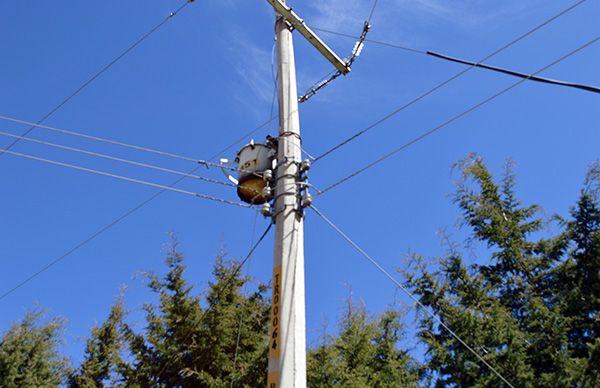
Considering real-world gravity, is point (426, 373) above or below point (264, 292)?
below

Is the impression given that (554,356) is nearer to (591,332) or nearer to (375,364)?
(591,332)

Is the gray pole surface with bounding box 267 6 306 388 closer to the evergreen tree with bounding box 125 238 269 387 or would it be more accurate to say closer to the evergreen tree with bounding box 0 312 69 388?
the evergreen tree with bounding box 125 238 269 387

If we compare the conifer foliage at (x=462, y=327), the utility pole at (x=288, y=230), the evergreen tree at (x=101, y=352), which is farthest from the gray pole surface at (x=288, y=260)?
the evergreen tree at (x=101, y=352)

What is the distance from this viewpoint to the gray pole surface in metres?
3.83

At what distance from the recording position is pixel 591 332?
11336 mm

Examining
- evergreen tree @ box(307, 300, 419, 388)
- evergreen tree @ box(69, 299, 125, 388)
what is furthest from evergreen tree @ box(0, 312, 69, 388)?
evergreen tree @ box(307, 300, 419, 388)

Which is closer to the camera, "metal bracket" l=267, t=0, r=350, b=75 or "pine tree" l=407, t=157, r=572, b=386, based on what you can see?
"metal bracket" l=267, t=0, r=350, b=75

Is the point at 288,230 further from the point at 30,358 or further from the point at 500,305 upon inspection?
the point at 30,358

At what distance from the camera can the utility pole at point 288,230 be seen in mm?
3848

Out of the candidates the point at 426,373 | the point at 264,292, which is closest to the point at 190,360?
the point at 264,292

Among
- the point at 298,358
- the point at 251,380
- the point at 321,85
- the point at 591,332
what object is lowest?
the point at 298,358

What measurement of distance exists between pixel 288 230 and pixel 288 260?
301 millimetres

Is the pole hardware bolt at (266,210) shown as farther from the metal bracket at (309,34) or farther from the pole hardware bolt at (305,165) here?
the metal bracket at (309,34)

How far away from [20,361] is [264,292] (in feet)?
32.5
